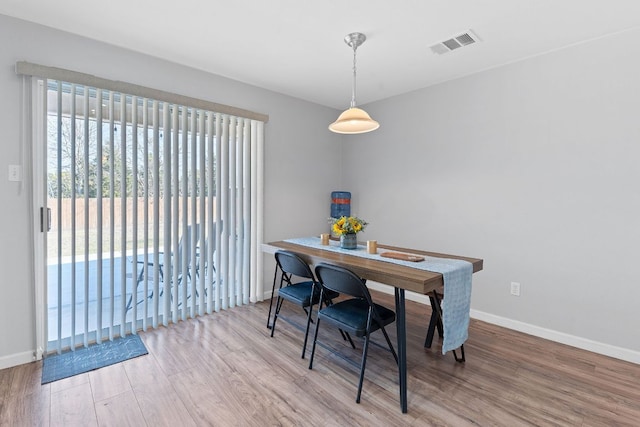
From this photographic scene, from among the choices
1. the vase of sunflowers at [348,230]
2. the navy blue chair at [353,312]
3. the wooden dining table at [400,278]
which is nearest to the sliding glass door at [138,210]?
the vase of sunflowers at [348,230]

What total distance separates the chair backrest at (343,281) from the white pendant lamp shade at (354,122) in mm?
1210

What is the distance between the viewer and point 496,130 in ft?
10.3

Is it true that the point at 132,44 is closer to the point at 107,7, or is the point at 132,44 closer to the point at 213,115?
the point at 107,7

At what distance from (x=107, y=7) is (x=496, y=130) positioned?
3.51m

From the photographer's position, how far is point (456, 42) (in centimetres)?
265

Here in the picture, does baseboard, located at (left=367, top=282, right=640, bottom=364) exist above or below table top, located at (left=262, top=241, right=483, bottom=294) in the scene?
below

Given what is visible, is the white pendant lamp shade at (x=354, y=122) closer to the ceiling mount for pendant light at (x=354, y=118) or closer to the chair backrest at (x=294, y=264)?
the ceiling mount for pendant light at (x=354, y=118)

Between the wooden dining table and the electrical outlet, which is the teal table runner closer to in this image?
the wooden dining table

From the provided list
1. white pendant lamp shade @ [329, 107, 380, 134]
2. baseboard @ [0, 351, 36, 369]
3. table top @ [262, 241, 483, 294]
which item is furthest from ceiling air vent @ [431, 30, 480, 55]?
baseboard @ [0, 351, 36, 369]

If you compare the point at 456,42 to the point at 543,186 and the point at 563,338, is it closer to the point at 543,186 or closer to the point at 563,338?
the point at 543,186

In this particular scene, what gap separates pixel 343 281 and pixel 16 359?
2.52 metres

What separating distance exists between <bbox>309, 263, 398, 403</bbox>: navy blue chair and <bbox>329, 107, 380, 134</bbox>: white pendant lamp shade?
47.4 inches

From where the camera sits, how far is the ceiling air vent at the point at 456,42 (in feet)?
8.33

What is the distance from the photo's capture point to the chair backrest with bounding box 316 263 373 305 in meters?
1.93
